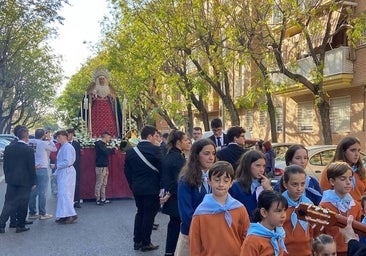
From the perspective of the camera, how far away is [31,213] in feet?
31.6

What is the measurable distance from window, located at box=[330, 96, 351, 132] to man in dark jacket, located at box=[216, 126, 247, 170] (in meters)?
15.7

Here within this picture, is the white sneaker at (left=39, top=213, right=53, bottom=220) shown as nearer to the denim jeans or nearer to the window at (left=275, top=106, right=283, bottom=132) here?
the denim jeans

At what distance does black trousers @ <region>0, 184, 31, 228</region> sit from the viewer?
8.24 meters

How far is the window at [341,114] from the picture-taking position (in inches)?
819

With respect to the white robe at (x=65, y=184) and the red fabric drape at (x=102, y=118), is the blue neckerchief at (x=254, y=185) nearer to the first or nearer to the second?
the white robe at (x=65, y=184)

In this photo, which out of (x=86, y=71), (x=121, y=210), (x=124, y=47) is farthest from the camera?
(x=86, y=71)

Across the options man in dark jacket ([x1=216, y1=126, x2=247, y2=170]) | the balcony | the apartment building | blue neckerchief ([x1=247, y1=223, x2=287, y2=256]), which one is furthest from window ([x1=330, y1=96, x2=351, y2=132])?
blue neckerchief ([x1=247, y1=223, x2=287, y2=256])

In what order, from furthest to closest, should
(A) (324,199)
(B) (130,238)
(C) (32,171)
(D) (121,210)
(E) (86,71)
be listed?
(E) (86,71)
(D) (121,210)
(C) (32,171)
(B) (130,238)
(A) (324,199)

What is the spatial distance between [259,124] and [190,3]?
1343cm

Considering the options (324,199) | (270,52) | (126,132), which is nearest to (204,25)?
(270,52)

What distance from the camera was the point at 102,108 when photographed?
1472 centimetres

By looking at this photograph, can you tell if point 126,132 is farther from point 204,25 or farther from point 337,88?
point 337,88

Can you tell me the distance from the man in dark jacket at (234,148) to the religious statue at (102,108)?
8.59 meters

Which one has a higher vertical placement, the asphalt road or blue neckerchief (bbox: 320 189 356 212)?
blue neckerchief (bbox: 320 189 356 212)
